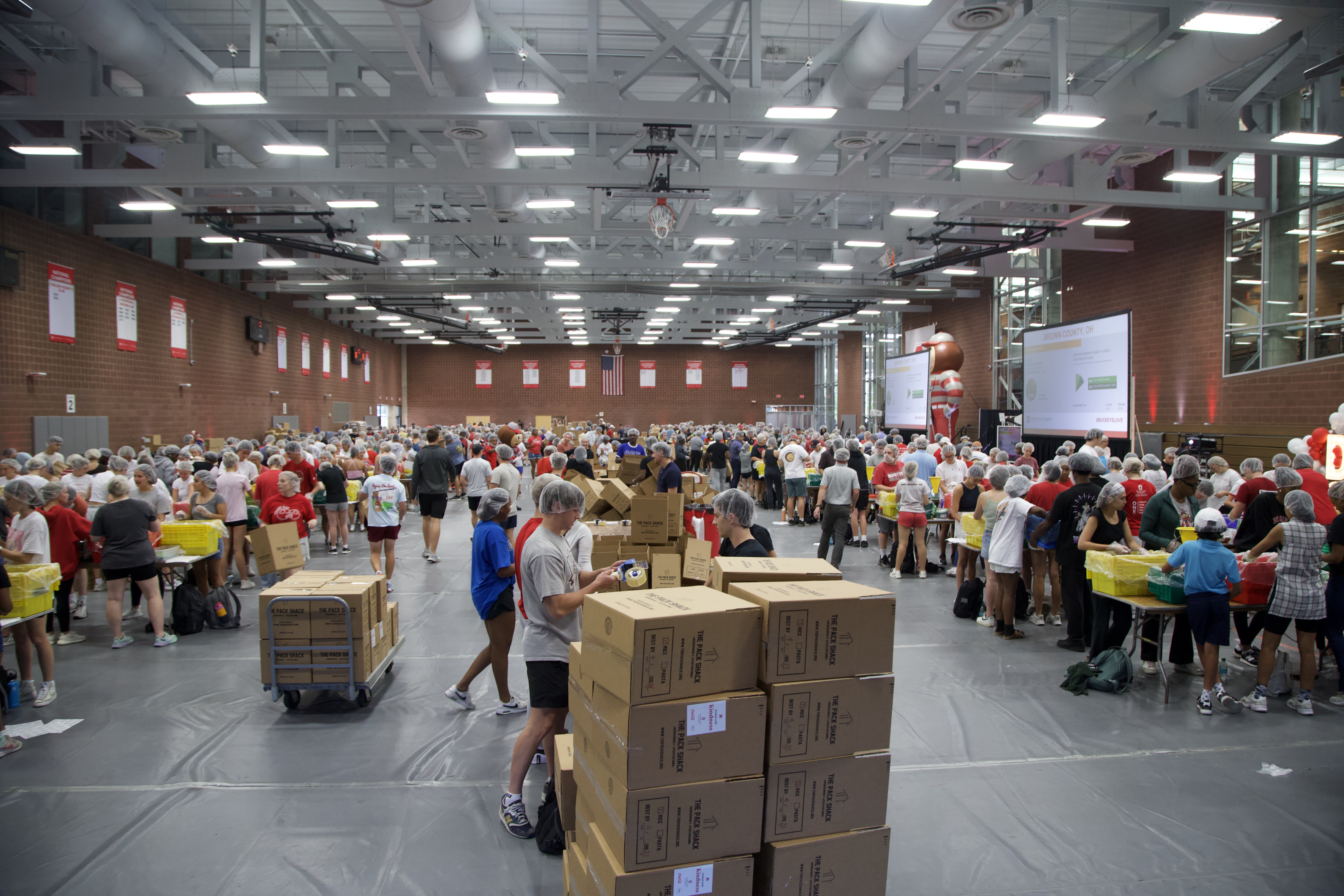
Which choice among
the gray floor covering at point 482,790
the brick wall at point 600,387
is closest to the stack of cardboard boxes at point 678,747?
the gray floor covering at point 482,790

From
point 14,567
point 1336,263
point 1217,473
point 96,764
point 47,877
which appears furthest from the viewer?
point 1336,263

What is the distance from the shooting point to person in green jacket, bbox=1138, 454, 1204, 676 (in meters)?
5.93

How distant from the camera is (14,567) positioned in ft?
16.8

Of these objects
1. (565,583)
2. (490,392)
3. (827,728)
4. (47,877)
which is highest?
(490,392)

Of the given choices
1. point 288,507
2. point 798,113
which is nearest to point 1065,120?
point 798,113

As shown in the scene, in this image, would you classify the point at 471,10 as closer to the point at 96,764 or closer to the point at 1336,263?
the point at 96,764

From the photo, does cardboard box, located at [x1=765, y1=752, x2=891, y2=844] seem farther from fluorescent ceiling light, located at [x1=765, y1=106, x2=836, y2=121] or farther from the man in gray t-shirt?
fluorescent ceiling light, located at [x1=765, y1=106, x2=836, y2=121]

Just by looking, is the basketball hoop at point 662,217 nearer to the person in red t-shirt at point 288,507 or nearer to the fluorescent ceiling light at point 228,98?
the fluorescent ceiling light at point 228,98

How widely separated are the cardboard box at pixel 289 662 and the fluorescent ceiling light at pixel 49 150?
822 cm

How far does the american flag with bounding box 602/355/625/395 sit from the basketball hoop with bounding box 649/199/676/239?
85.0 feet

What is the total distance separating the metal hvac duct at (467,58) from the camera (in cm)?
659

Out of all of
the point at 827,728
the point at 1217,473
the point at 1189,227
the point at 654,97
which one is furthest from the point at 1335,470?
the point at 654,97

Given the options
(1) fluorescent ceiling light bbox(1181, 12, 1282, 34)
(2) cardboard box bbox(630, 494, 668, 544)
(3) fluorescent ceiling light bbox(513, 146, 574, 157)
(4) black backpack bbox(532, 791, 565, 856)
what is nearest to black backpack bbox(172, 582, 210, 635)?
(2) cardboard box bbox(630, 494, 668, 544)

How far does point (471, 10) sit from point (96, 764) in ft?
22.1
